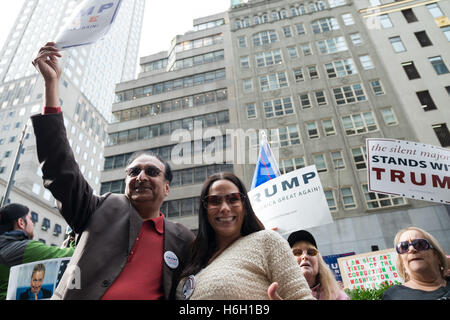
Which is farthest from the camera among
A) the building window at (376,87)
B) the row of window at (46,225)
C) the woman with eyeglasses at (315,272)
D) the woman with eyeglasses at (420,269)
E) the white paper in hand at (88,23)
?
the row of window at (46,225)

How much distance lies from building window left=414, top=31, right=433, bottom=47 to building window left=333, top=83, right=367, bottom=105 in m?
7.03

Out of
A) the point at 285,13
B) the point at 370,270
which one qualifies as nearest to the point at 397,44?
the point at 285,13

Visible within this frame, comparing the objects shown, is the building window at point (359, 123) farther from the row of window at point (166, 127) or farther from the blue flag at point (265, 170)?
the blue flag at point (265, 170)

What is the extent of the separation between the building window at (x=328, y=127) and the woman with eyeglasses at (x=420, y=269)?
22.5 metres

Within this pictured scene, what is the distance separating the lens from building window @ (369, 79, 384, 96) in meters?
24.9

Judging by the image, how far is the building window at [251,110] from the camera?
2748 centimetres

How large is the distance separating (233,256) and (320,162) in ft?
75.7

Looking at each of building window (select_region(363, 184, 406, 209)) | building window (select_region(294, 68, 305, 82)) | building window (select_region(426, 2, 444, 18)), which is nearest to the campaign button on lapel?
building window (select_region(363, 184, 406, 209))

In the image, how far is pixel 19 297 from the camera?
7.27ft

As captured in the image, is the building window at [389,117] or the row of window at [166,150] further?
the row of window at [166,150]

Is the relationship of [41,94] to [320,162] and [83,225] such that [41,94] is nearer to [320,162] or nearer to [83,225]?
[320,162]

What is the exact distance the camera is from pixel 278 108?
2702 cm

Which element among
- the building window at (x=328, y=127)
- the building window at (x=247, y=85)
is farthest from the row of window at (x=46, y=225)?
the building window at (x=328, y=127)

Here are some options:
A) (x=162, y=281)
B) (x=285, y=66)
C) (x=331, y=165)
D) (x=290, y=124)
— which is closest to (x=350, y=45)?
(x=285, y=66)
